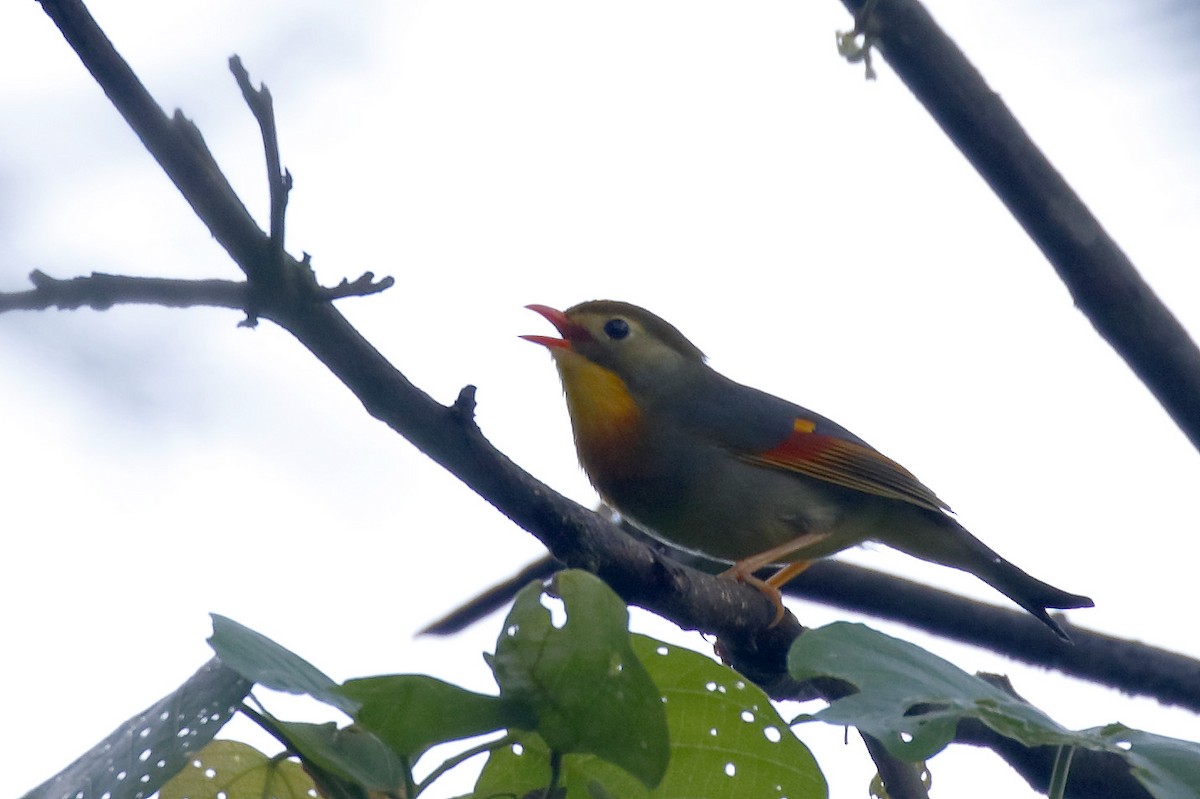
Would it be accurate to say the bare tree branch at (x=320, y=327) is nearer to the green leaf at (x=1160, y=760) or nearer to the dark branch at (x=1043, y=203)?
the green leaf at (x=1160, y=760)

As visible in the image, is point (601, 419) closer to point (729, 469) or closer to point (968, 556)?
point (729, 469)

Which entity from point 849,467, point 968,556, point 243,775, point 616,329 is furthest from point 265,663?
point 968,556

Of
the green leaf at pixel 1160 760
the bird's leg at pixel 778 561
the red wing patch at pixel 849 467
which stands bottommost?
the green leaf at pixel 1160 760

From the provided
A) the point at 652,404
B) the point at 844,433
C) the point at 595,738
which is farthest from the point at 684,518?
the point at 595,738

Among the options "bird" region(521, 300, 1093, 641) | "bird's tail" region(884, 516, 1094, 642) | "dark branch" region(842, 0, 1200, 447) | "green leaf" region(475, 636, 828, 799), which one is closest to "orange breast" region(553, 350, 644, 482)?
"bird" region(521, 300, 1093, 641)

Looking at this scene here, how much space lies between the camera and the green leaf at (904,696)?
1612 mm

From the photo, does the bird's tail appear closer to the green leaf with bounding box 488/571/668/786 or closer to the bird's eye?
the bird's eye

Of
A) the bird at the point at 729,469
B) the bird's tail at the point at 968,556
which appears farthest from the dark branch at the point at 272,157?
the bird's tail at the point at 968,556

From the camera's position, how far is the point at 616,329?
16.4 ft

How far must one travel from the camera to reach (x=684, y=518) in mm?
4398

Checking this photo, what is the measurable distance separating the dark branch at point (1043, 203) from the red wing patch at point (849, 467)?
1444 millimetres

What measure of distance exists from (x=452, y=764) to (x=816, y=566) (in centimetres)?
330

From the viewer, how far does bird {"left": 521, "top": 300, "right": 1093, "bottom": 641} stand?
14.6ft

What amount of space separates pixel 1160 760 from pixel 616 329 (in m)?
3.50
